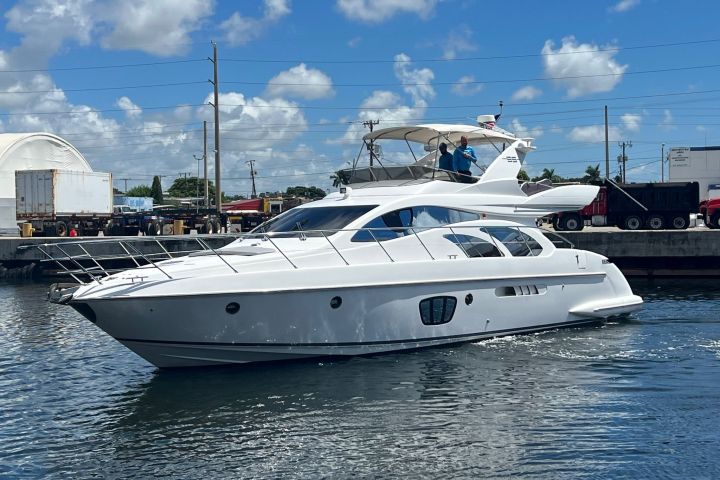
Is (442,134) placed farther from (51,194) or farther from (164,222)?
(51,194)

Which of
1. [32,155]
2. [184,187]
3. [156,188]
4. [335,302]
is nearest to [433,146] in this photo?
[335,302]

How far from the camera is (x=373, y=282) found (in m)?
11.8

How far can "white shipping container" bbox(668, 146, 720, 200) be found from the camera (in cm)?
6000

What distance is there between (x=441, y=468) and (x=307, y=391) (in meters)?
3.20

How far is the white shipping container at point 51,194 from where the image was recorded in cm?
3753

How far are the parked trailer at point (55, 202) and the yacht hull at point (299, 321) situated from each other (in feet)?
89.7

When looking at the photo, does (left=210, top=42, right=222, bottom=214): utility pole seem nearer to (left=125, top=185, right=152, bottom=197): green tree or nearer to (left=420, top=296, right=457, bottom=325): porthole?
(left=420, top=296, right=457, bottom=325): porthole

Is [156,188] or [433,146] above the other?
[156,188]

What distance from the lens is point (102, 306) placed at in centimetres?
1072

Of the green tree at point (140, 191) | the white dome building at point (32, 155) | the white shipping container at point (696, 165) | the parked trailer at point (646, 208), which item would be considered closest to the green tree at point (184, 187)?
the green tree at point (140, 191)

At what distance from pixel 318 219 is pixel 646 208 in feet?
64.9

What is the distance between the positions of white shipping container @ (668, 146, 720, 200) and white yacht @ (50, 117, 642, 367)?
49.2m

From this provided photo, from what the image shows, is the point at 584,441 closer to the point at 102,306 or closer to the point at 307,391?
the point at 307,391

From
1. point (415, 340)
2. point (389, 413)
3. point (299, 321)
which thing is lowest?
point (389, 413)
